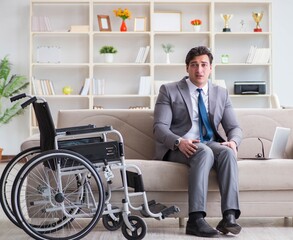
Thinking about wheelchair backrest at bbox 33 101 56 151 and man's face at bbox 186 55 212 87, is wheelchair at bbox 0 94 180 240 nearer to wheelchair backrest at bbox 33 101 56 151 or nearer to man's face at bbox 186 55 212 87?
wheelchair backrest at bbox 33 101 56 151

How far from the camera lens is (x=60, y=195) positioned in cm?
323

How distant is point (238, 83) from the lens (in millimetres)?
8117

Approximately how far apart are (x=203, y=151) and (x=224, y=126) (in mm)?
477

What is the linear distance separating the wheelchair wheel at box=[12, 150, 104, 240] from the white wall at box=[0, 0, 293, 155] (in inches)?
180

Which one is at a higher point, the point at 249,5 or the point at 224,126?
the point at 249,5

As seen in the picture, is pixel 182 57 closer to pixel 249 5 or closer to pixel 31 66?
pixel 249 5

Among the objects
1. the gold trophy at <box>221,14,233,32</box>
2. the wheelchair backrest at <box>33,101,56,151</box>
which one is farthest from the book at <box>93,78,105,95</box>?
the wheelchair backrest at <box>33,101,56,151</box>

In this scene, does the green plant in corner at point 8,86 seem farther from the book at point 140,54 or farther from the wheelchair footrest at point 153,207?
the wheelchair footrest at point 153,207

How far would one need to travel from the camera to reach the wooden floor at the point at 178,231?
3.48 meters

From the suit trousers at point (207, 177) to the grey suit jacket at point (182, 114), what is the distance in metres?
0.29

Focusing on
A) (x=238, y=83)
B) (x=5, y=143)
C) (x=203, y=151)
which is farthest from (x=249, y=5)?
(x=203, y=151)

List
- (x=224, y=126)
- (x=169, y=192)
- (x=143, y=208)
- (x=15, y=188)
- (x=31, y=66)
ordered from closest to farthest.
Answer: (x=15, y=188) → (x=143, y=208) → (x=169, y=192) → (x=224, y=126) → (x=31, y=66)

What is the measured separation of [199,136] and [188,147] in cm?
26

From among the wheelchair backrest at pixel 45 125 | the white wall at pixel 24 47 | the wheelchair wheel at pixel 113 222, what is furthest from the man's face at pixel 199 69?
the white wall at pixel 24 47
